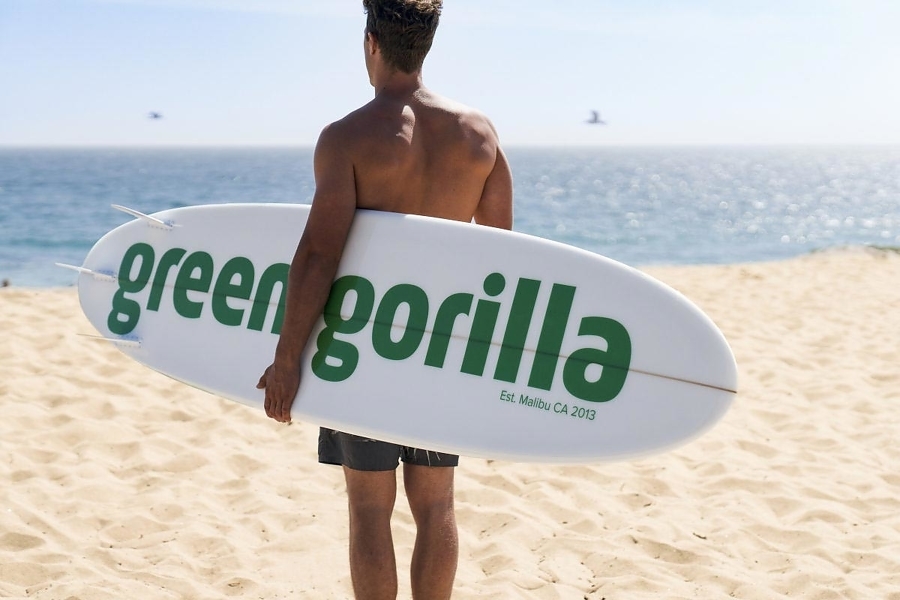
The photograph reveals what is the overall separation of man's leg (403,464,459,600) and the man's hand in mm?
340

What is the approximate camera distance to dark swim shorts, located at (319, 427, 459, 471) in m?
1.83

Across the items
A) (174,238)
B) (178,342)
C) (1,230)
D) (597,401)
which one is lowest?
(1,230)

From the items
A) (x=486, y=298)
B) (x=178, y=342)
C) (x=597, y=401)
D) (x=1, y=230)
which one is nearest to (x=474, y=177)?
(x=486, y=298)

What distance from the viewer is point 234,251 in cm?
233

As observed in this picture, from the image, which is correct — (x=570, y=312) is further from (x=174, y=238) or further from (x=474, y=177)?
(x=174, y=238)

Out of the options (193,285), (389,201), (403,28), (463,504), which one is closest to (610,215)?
(463,504)

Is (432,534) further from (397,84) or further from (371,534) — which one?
(397,84)

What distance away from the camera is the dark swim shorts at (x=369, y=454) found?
6.01 ft

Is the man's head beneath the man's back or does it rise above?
above

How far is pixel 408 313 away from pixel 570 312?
1.38 feet

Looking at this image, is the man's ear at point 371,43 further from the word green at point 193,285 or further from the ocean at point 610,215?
the ocean at point 610,215

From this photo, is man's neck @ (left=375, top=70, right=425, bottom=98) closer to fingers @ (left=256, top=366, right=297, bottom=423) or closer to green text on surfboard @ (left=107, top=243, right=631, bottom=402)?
green text on surfboard @ (left=107, top=243, right=631, bottom=402)

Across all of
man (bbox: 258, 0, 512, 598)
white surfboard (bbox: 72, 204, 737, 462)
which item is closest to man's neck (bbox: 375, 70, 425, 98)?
man (bbox: 258, 0, 512, 598)

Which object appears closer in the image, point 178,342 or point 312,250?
point 312,250
